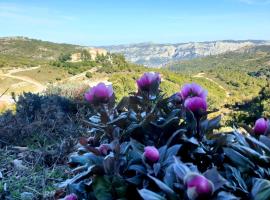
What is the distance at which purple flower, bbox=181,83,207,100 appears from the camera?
55.4 inches

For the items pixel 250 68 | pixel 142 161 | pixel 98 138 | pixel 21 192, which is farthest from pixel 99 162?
pixel 250 68

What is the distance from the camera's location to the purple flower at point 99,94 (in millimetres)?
1396

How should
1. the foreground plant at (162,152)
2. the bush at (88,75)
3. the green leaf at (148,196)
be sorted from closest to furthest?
the green leaf at (148,196) → the foreground plant at (162,152) → the bush at (88,75)

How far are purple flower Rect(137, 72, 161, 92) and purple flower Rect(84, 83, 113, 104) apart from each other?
123mm

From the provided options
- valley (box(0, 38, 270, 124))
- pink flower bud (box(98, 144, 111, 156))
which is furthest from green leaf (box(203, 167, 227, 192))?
valley (box(0, 38, 270, 124))

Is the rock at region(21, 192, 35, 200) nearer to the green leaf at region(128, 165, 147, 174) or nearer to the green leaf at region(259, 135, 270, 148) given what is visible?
the green leaf at region(128, 165, 147, 174)

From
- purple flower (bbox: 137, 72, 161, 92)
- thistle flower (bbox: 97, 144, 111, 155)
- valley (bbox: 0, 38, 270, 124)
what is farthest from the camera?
valley (bbox: 0, 38, 270, 124)

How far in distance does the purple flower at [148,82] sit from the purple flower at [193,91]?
4.2 inches

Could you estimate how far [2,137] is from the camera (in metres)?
3.41

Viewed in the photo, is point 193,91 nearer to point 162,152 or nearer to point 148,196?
point 162,152

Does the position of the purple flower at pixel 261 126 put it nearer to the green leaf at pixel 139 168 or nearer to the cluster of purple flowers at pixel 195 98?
the cluster of purple flowers at pixel 195 98

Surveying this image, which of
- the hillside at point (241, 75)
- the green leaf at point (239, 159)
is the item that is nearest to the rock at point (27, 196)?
the green leaf at point (239, 159)

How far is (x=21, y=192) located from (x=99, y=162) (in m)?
1.17

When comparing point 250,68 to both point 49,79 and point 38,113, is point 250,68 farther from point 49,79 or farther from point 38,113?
point 38,113
